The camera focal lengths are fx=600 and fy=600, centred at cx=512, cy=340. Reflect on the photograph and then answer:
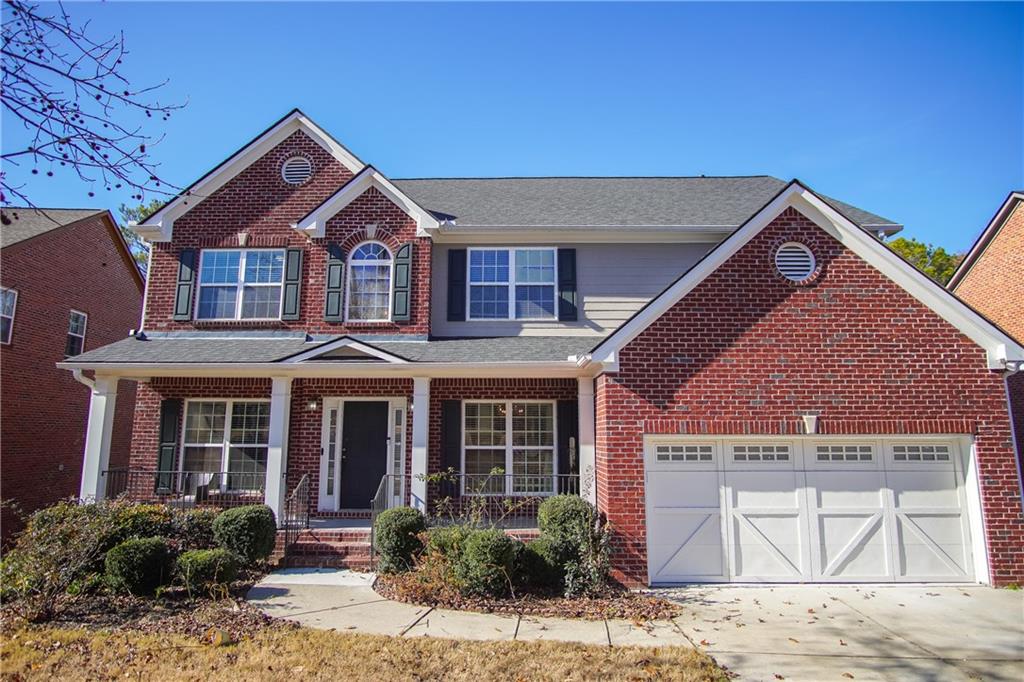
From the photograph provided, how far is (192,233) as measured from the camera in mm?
13344

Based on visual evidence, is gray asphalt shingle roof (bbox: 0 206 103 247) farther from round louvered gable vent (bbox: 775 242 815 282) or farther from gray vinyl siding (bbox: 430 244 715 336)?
round louvered gable vent (bbox: 775 242 815 282)

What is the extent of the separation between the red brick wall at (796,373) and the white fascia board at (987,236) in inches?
295

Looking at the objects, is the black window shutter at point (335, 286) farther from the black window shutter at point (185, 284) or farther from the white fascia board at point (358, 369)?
the black window shutter at point (185, 284)

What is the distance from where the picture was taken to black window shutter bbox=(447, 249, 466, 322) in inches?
508

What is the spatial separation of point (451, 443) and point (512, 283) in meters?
3.68

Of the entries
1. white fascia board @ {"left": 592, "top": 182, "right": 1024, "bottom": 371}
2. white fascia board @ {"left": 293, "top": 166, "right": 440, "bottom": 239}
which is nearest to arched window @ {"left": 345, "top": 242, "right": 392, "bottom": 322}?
white fascia board @ {"left": 293, "top": 166, "right": 440, "bottom": 239}

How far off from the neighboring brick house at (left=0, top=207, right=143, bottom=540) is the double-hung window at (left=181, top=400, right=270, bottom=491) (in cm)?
635

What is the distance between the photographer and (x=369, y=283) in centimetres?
1287

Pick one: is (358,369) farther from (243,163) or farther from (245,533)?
(243,163)

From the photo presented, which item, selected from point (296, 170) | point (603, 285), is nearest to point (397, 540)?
point (603, 285)

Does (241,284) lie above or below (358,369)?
above

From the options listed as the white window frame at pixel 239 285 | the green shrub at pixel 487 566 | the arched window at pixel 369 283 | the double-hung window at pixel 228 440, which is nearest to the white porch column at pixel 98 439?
the double-hung window at pixel 228 440

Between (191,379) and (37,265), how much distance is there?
776 centimetres

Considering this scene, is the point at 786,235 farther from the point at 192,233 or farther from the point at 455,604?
the point at 192,233
